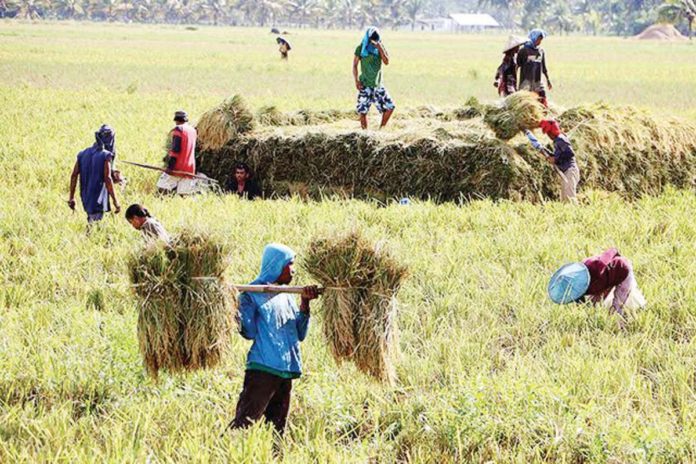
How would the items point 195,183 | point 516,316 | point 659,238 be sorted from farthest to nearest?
point 195,183 < point 659,238 < point 516,316

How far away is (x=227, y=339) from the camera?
13.3ft

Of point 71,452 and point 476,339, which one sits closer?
point 71,452

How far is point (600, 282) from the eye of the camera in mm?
5586

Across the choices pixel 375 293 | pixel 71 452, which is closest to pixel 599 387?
pixel 375 293

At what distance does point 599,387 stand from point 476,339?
1.00 meters

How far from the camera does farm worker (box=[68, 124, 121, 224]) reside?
765cm

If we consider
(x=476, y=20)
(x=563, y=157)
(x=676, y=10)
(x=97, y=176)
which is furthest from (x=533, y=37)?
(x=476, y=20)

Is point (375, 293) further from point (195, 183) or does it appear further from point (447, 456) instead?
point (195, 183)

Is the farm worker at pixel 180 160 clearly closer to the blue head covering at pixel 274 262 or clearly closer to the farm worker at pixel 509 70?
the farm worker at pixel 509 70

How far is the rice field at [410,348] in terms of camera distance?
402 cm

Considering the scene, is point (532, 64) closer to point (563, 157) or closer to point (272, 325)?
point (563, 157)

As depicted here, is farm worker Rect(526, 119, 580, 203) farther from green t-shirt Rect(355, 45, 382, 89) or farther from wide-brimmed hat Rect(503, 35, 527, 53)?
wide-brimmed hat Rect(503, 35, 527, 53)

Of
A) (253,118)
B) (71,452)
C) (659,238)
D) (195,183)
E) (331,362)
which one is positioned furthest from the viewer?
(253,118)

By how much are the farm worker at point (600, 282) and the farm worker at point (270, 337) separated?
7.31ft
